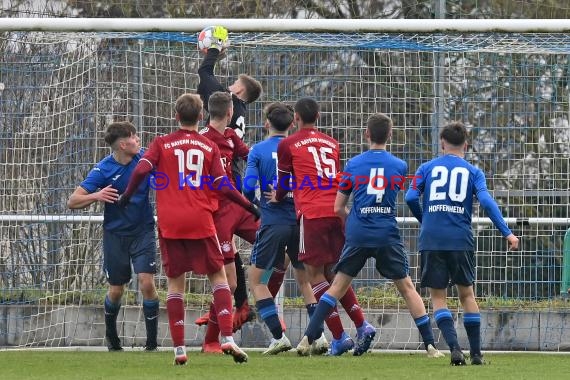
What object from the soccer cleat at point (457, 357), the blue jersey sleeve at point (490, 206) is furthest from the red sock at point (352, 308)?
the blue jersey sleeve at point (490, 206)

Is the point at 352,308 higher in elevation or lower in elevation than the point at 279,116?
lower

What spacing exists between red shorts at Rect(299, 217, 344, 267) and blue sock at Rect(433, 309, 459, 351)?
1.17 meters

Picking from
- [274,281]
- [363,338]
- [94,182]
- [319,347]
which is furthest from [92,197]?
[363,338]

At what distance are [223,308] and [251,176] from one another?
170cm

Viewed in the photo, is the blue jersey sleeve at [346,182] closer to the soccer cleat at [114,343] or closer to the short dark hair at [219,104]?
the short dark hair at [219,104]

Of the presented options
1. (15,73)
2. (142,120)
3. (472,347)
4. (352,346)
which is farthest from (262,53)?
(472,347)

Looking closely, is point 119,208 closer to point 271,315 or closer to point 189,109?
point 271,315

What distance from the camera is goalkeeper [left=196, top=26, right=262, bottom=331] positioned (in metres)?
11.3

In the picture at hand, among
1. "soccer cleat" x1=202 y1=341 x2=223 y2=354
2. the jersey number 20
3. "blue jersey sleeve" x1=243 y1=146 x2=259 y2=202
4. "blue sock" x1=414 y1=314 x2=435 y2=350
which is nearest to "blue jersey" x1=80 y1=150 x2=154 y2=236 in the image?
"blue jersey sleeve" x1=243 y1=146 x2=259 y2=202

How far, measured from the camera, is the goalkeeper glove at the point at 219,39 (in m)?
11.4

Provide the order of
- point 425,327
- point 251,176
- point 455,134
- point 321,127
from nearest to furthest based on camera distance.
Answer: point 455,134, point 425,327, point 251,176, point 321,127

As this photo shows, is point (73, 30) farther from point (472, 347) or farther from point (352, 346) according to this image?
point (472, 347)

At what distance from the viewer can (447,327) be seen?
9.93 m

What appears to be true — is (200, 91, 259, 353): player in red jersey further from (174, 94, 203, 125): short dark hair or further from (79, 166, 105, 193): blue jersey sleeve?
(174, 94, 203, 125): short dark hair
